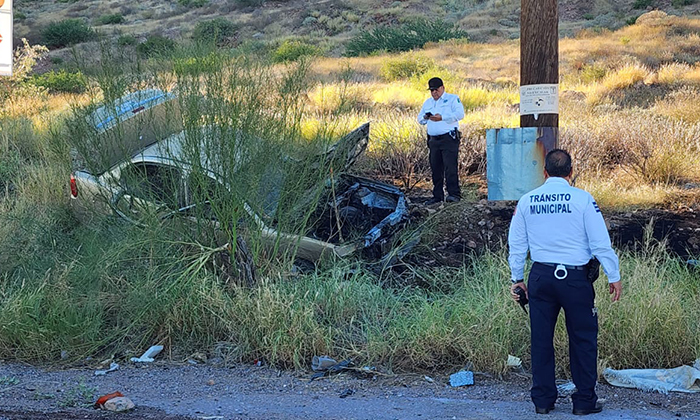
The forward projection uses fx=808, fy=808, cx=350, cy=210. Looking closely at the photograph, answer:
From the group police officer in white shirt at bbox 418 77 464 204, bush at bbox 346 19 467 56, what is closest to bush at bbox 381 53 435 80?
bush at bbox 346 19 467 56

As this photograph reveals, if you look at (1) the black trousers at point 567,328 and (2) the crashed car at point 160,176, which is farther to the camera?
(2) the crashed car at point 160,176

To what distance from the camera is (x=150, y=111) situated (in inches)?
295

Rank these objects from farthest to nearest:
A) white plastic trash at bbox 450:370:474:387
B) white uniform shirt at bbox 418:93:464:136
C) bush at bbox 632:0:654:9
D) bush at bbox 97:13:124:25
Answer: bush at bbox 97:13:124:25 < bush at bbox 632:0:654:9 < white uniform shirt at bbox 418:93:464:136 < white plastic trash at bbox 450:370:474:387

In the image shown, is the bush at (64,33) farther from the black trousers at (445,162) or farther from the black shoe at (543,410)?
the black shoe at (543,410)

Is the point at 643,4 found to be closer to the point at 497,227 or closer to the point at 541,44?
the point at 497,227

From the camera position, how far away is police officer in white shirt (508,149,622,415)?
473cm

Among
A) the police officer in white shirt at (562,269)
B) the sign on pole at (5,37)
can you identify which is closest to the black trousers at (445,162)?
the sign on pole at (5,37)

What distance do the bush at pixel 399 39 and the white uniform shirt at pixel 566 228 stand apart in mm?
32802

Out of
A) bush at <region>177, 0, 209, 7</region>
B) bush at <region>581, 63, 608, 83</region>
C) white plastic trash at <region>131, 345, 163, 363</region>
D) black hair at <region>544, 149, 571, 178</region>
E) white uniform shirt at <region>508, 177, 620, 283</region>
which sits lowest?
bush at <region>581, 63, 608, 83</region>

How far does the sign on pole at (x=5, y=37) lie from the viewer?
737 centimetres

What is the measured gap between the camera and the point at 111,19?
5534 centimetres

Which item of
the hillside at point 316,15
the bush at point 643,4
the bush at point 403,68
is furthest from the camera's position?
the bush at point 643,4

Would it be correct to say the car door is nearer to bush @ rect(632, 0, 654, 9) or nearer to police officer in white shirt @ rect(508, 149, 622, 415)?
police officer in white shirt @ rect(508, 149, 622, 415)

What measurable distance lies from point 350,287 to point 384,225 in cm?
119
